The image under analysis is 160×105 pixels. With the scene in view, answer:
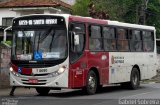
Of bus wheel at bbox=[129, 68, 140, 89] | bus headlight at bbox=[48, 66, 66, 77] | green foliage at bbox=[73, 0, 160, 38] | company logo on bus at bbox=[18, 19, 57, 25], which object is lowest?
bus wheel at bbox=[129, 68, 140, 89]

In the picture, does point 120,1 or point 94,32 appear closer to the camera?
point 94,32

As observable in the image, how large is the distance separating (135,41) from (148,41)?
1734 mm

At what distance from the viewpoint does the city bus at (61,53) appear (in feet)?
58.4

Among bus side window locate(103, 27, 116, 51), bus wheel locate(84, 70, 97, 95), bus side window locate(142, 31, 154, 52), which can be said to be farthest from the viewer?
bus side window locate(142, 31, 154, 52)

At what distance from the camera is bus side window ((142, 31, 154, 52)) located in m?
24.6

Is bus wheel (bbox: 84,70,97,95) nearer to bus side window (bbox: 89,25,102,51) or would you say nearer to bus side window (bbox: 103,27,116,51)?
bus side window (bbox: 89,25,102,51)

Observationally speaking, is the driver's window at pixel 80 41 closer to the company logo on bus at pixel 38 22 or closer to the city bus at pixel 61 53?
the city bus at pixel 61 53

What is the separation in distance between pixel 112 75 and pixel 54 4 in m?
16.6

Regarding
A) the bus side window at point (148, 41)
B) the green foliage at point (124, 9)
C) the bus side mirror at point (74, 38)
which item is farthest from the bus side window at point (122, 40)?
the green foliage at point (124, 9)

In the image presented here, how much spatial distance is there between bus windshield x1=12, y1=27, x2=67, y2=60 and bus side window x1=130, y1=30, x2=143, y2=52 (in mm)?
5993

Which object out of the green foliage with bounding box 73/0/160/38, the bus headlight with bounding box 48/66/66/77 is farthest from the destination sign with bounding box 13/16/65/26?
the green foliage with bounding box 73/0/160/38

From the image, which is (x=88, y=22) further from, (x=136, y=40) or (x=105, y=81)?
(x=136, y=40)

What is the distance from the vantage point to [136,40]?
77.7 ft

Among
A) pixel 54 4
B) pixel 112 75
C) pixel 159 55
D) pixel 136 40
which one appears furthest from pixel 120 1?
pixel 112 75
